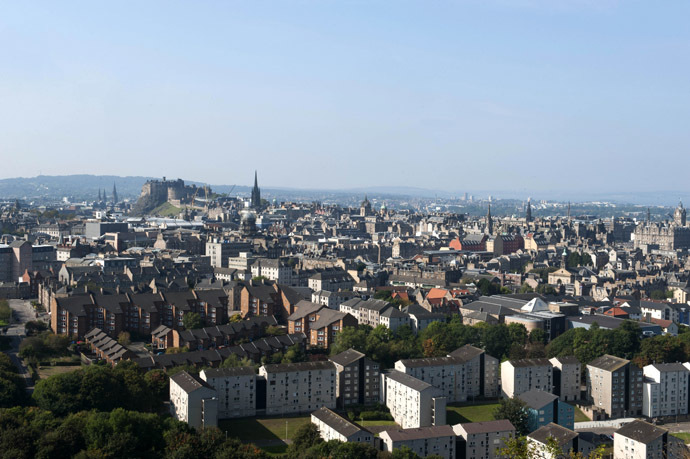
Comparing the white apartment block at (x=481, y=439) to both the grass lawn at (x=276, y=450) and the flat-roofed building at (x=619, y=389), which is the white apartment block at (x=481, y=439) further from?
the flat-roofed building at (x=619, y=389)

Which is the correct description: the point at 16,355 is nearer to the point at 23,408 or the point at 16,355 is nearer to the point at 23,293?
the point at 23,408

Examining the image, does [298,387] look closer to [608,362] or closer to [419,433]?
[419,433]

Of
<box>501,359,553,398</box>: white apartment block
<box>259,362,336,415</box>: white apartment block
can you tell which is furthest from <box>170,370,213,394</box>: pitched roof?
A: <box>501,359,553,398</box>: white apartment block

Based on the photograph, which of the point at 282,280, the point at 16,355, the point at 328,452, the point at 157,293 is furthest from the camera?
the point at 282,280

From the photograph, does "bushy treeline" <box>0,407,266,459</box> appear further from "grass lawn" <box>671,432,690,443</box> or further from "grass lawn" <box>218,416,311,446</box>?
"grass lawn" <box>671,432,690,443</box>

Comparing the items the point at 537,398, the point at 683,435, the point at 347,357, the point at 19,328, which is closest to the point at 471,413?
the point at 537,398

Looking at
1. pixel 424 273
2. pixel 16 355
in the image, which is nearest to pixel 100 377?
pixel 16 355
